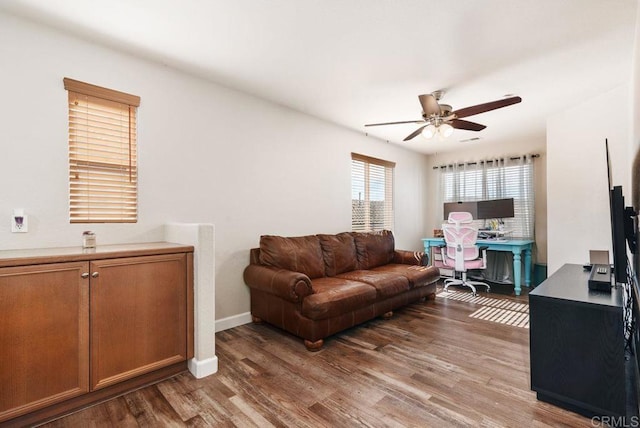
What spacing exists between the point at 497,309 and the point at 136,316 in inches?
154

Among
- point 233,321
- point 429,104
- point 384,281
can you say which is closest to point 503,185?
point 429,104

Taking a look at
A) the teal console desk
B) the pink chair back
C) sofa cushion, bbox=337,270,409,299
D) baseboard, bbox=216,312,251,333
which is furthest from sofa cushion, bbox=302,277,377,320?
the teal console desk

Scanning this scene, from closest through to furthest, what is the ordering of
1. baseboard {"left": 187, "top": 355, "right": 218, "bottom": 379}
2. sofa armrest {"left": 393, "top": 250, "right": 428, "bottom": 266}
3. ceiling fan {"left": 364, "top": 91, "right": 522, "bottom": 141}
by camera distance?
baseboard {"left": 187, "top": 355, "right": 218, "bottom": 379} < ceiling fan {"left": 364, "top": 91, "right": 522, "bottom": 141} < sofa armrest {"left": 393, "top": 250, "right": 428, "bottom": 266}

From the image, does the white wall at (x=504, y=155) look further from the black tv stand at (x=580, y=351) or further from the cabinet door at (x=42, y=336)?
the cabinet door at (x=42, y=336)

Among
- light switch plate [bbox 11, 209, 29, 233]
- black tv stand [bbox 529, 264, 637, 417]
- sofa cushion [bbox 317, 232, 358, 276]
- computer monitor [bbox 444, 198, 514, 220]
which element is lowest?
black tv stand [bbox 529, 264, 637, 417]

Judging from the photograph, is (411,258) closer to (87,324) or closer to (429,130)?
(429,130)

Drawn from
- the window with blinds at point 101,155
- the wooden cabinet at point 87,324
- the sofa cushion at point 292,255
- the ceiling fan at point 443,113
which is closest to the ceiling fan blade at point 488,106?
the ceiling fan at point 443,113

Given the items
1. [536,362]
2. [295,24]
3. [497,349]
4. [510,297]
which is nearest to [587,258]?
[510,297]

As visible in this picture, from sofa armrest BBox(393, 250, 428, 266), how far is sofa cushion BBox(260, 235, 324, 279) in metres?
1.44

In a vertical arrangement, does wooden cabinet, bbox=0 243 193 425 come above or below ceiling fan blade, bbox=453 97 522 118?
below

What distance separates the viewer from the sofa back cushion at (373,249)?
4148 mm

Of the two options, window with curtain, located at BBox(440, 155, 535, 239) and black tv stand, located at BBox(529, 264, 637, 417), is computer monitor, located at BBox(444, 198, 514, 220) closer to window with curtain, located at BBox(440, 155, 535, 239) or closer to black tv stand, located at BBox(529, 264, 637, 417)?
window with curtain, located at BBox(440, 155, 535, 239)

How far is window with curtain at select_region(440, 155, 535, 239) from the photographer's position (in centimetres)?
517

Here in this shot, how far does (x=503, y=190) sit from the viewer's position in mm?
5414
